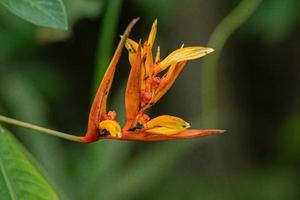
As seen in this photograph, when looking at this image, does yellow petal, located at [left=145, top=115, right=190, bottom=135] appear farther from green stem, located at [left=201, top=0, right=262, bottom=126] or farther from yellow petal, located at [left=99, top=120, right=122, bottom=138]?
green stem, located at [left=201, top=0, right=262, bottom=126]

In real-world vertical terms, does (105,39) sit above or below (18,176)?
above

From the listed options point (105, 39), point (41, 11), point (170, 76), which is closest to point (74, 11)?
point (105, 39)

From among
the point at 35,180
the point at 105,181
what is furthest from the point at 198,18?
the point at 35,180

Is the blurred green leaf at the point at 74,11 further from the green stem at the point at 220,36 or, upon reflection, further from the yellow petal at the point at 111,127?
the yellow petal at the point at 111,127

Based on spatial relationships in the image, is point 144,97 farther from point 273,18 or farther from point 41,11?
point 273,18

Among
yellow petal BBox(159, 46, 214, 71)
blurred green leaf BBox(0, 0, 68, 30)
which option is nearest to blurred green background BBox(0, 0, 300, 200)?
blurred green leaf BBox(0, 0, 68, 30)

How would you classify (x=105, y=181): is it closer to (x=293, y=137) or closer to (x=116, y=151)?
(x=116, y=151)

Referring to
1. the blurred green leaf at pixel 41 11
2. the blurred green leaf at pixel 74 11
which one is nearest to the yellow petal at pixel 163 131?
the blurred green leaf at pixel 41 11
